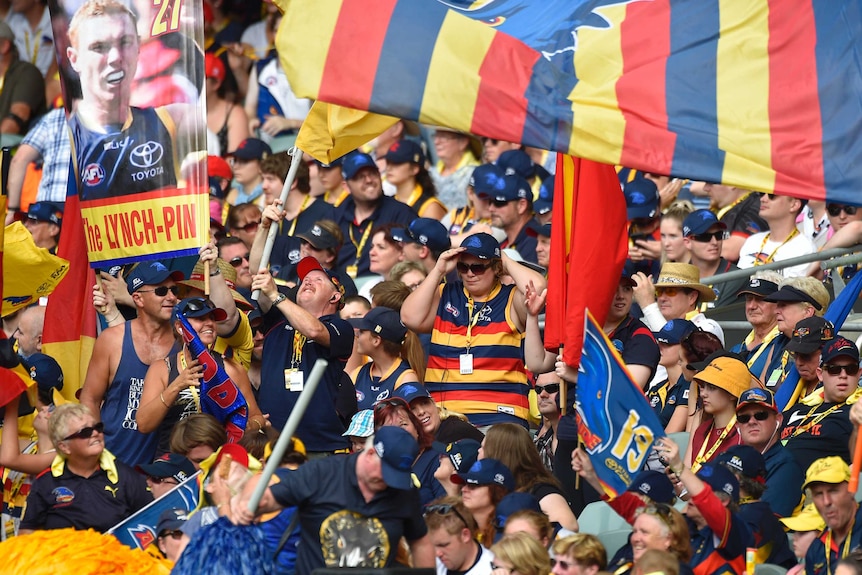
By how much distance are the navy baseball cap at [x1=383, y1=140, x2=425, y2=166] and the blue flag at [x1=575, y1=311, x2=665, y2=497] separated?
5.73m

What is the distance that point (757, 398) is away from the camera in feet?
29.7

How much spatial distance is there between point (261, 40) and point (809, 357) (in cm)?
942

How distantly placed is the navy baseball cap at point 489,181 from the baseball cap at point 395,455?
5.25 meters

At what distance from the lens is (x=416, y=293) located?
34.8ft

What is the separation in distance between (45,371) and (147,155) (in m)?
1.52

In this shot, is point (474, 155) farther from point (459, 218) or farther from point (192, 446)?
point (192, 446)

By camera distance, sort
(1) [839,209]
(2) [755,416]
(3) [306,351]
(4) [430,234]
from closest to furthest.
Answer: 1. (2) [755,416]
2. (3) [306,351]
3. (1) [839,209]
4. (4) [430,234]

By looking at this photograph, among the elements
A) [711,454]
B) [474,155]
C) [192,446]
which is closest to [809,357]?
[711,454]

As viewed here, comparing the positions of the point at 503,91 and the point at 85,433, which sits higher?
the point at 503,91

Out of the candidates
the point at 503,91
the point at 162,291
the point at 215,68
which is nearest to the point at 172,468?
the point at 162,291

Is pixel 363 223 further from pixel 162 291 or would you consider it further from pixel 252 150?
pixel 162 291

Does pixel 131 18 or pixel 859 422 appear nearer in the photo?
pixel 859 422

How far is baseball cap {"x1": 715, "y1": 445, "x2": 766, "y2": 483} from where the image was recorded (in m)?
8.48

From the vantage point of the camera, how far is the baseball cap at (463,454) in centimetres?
923
